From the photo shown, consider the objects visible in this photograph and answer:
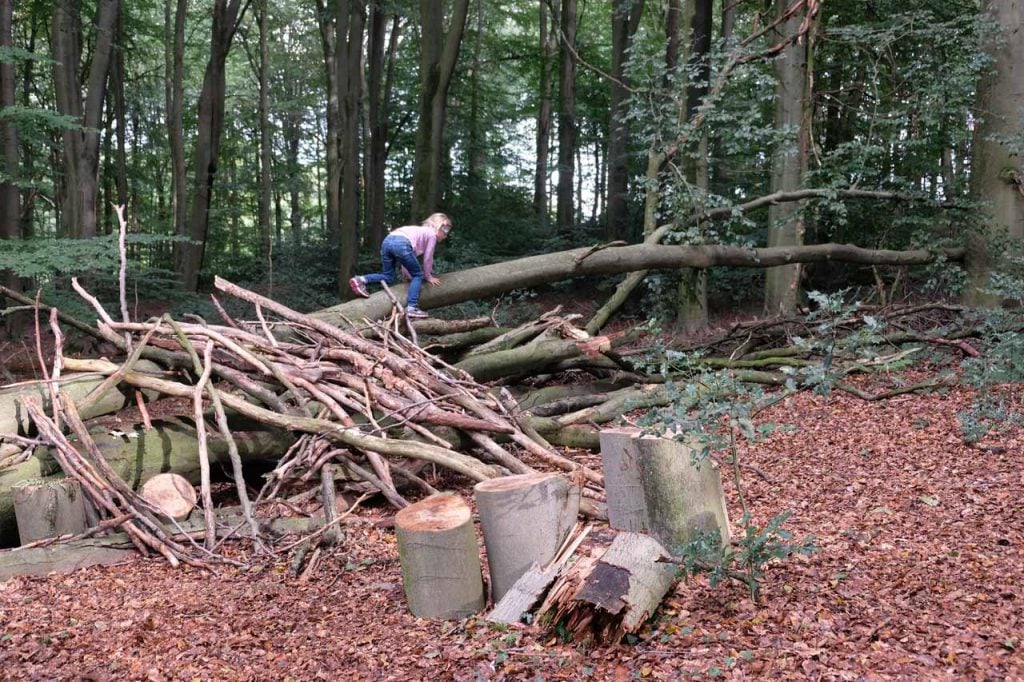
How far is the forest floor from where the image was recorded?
3.18m

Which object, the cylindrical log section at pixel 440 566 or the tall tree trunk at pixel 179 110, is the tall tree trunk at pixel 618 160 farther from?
the cylindrical log section at pixel 440 566

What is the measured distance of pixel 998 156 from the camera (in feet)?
32.7

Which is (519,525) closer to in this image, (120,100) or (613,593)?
(613,593)

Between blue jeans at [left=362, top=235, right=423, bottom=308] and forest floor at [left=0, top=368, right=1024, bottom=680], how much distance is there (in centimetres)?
298

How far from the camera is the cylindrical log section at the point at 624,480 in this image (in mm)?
4266

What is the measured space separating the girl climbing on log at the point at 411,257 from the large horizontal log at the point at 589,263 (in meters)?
0.13

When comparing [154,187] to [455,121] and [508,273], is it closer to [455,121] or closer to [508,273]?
[455,121]

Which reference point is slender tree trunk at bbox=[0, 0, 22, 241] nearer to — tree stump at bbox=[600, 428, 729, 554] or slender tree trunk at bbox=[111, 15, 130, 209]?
slender tree trunk at bbox=[111, 15, 130, 209]

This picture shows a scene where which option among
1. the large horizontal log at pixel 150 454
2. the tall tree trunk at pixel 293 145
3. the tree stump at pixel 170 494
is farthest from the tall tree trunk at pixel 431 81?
the tall tree trunk at pixel 293 145

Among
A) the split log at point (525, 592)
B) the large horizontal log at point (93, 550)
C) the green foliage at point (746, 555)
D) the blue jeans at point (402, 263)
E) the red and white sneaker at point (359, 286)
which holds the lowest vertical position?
the large horizontal log at point (93, 550)

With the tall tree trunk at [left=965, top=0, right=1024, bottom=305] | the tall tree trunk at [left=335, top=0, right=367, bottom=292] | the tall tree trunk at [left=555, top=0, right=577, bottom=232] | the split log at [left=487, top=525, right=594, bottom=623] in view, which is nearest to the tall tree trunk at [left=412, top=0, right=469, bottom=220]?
the tall tree trunk at [left=335, top=0, right=367, bottom=292]

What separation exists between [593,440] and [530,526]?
351 cm

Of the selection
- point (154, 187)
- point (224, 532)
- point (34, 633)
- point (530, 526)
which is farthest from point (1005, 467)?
point (154, 187)

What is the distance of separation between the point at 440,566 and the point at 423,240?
4678 millimetres
